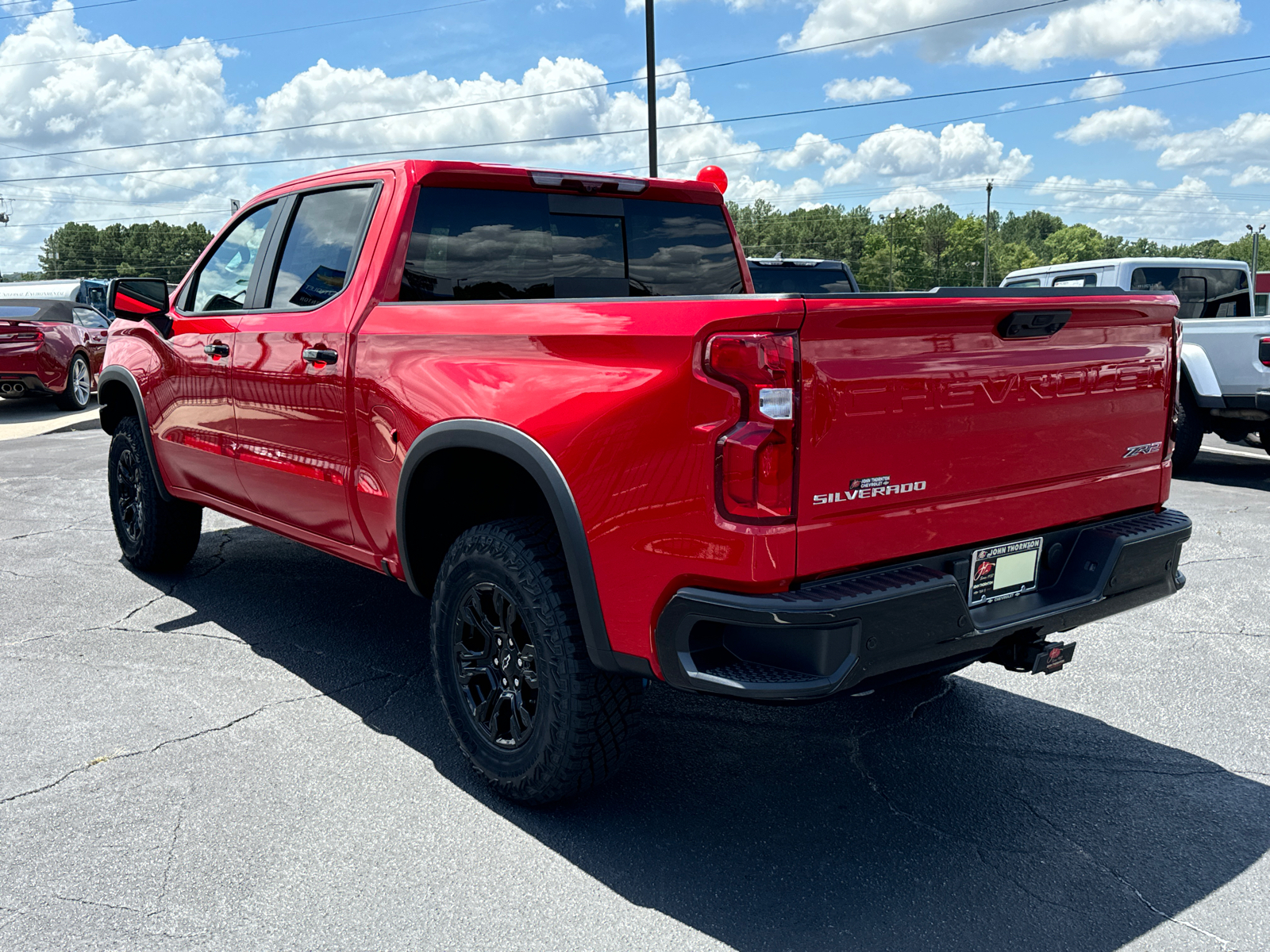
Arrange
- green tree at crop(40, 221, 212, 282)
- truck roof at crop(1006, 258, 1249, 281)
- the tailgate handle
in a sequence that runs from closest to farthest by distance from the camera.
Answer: the tailgate handle < truck roof at crop(1006, 258, 1249, 281) < green tree at crop(40, 221, 212, 282)

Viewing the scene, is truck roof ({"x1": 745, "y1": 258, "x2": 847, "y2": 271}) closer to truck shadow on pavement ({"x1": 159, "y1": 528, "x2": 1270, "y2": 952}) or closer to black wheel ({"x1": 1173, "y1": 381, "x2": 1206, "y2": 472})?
black wheel ({"x1": 1173, "y1": 381, "x2": 1206, "y2": 472})

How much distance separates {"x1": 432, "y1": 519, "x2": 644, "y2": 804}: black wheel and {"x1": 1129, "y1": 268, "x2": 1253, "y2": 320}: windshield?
917 centimetres

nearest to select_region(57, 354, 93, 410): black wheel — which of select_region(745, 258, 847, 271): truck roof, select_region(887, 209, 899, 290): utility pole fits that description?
select_region(745, 258, 847, 271): truck roof

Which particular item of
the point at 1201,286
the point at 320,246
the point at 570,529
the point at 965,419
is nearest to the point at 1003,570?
the point at 965,419

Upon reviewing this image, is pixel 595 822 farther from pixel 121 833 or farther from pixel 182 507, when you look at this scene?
pixel 182 507

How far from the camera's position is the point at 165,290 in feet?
17.5

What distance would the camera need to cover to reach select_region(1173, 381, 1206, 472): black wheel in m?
9.09

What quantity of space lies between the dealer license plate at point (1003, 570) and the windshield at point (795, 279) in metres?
7.62

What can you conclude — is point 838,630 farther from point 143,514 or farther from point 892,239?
point 892,239

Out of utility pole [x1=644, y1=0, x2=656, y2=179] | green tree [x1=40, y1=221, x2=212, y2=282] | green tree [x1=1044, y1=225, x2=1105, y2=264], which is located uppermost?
utility pole [x1=644, y1=0, x2=656, y2=179]

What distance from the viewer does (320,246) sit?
13.9ft

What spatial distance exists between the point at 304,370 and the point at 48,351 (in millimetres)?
12857

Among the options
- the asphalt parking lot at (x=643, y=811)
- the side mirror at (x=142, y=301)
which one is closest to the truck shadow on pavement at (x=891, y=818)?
the asphalt parking lot at (x=643, y=811)

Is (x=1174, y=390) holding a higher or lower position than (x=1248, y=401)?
higher
